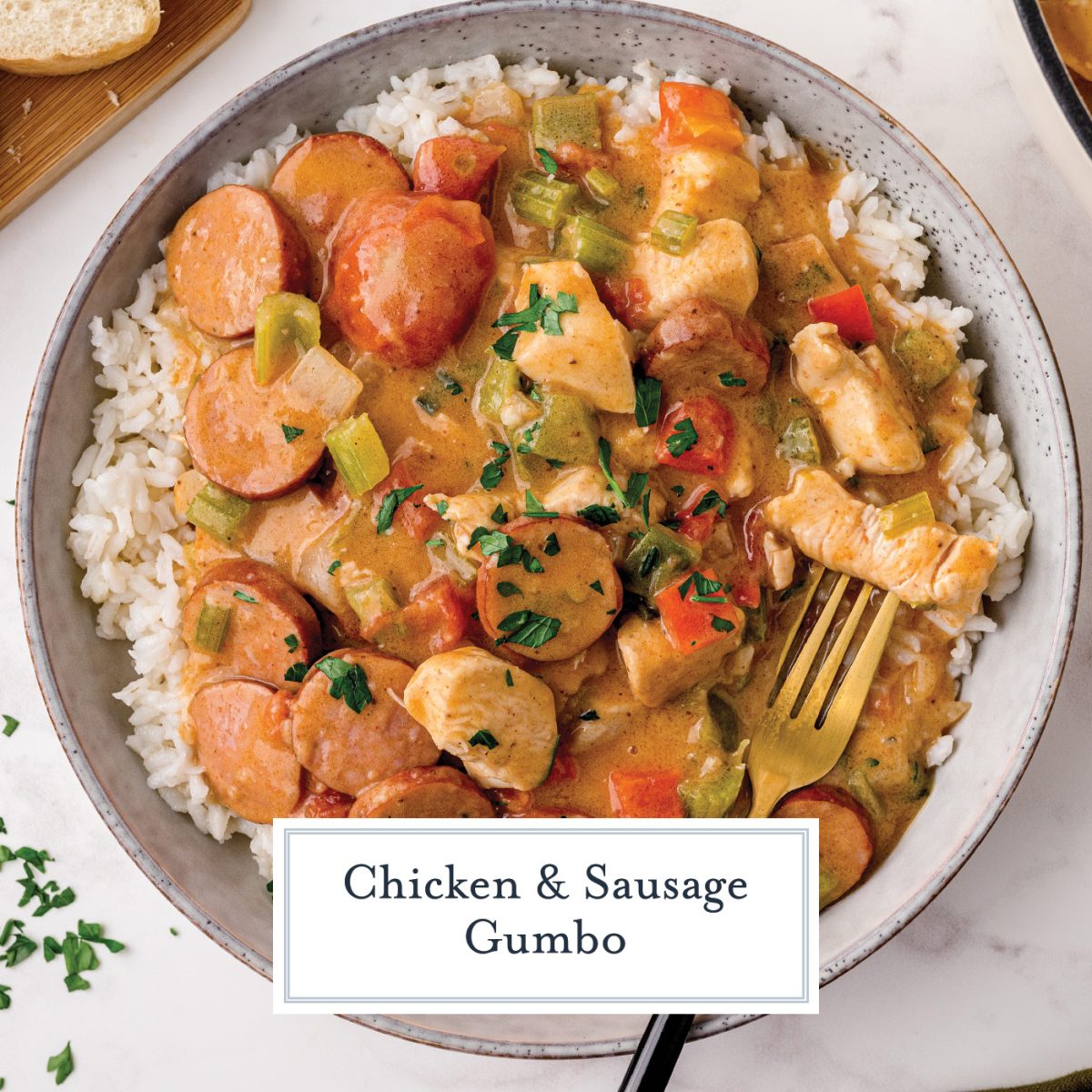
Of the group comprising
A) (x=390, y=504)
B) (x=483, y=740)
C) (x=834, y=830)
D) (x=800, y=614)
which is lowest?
(x=834, y=830)

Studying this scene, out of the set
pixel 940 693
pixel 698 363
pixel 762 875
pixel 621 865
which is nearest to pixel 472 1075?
pixel 621 865

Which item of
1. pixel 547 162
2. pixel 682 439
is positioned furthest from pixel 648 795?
pixel 547 162

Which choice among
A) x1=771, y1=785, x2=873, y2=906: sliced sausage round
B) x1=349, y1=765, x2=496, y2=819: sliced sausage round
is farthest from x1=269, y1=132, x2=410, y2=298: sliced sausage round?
x1=771, y1=785, x2=873, y2=906: sliced sausage round

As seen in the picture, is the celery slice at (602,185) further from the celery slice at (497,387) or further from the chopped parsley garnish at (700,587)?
the chopped parsley garnish at (700,587)

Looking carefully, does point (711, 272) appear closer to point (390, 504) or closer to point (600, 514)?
point (600, 514)

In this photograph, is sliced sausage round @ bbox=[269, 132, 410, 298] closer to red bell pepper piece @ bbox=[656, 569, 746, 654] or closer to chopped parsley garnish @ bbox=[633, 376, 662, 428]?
chopped parsley garnish @ bbox=[633, 376, 662, 428]

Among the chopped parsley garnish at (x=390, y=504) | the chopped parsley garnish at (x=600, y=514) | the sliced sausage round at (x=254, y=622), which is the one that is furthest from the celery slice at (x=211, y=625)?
the chopped parsley garnish at (x=600, y=514)
